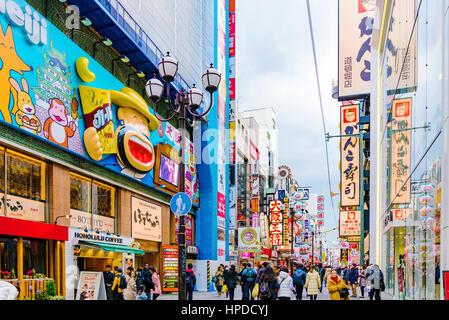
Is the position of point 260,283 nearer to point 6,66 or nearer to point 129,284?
point 129,284

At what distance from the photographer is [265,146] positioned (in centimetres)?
7512

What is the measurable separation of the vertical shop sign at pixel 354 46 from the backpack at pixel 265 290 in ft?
93.2

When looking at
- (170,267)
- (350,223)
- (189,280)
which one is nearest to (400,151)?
(189,280)

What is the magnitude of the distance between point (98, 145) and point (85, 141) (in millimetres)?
578

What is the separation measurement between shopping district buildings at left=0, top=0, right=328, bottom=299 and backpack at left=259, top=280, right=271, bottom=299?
10.3 ft

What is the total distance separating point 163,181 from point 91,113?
8598mm

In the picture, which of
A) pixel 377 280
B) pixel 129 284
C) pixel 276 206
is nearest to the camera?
pixel 129 284

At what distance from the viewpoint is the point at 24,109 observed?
48.5 feet

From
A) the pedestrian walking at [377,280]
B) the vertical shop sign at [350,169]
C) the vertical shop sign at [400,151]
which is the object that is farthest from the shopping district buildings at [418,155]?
the vertical shop sign at [350,169]

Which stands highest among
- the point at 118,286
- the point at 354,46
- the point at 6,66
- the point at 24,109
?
the point at 354,46

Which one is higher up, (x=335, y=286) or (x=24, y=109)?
(x=24, y=109)

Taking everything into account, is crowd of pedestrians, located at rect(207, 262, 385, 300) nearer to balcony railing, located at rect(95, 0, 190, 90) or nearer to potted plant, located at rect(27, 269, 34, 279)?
potted plant, located at rect(27, 269, 34, 279)
